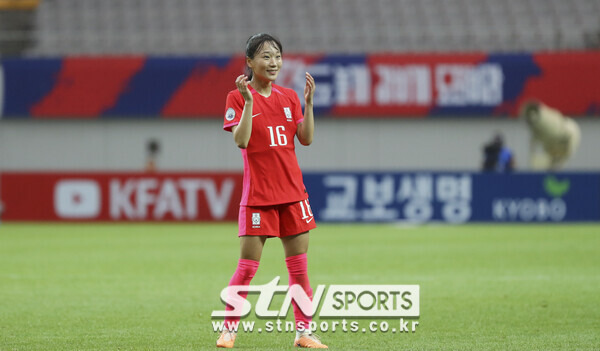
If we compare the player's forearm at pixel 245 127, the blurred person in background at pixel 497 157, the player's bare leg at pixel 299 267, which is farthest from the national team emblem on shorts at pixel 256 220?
the blurred person in background at pixel 497 157

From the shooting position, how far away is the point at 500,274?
1125cm

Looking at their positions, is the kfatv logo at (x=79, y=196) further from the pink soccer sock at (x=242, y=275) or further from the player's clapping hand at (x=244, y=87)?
the player's clapping hand at (x=244, y=87)

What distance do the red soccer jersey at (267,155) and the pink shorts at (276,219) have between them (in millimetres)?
47

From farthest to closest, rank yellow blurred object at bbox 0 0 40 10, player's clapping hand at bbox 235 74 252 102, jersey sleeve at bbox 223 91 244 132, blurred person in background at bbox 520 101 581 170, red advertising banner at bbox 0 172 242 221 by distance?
yellow blurred object at bbox 0 0 40 10, blurred person in background at bbox 520 101 581 170, red advertising banner at bbox 0 172 242 221, jersey sleeve at bbox 223 91 244 132, player's clapping hand at bbox 235 74 252 102

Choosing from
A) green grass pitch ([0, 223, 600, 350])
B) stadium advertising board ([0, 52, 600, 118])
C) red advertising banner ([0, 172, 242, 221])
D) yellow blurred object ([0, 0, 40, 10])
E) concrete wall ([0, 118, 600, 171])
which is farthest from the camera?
yellow blurred object ([0, 0, 40, 10])

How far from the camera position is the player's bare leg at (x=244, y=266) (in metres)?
6.24

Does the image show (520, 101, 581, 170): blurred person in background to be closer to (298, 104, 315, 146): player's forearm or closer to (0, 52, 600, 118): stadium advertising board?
(0, 52, 600, 118): stadium advertising board

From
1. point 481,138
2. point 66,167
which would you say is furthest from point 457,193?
point 66,167

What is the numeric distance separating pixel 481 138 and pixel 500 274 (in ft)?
50.1

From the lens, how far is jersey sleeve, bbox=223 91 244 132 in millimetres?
6199

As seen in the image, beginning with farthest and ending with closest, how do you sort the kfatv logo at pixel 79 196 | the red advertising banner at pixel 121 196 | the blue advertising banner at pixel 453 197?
1. the kfatv logo at pixel 79 196
2. the red advertising banner at pixel 121 196
3. the blue advertising banner at pixel 453 197

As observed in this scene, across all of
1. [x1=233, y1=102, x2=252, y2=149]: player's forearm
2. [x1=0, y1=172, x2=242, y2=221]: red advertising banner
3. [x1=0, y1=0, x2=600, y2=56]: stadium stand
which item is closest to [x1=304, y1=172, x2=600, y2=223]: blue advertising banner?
[x1=0, y1=172, x2=242, y2=221]: red advertising banner

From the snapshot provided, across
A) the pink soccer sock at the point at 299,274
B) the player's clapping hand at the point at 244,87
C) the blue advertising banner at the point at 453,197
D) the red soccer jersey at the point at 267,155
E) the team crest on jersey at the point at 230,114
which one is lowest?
the blue advertising banner at the point at 453,197

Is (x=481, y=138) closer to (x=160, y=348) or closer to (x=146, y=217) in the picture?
(x=146, y=217)
